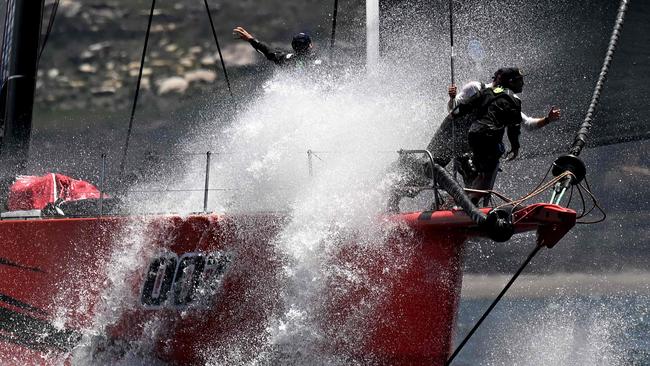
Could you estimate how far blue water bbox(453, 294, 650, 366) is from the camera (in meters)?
6.55

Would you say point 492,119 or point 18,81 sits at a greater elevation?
point 492,119

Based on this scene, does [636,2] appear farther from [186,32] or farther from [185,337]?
[186,32]

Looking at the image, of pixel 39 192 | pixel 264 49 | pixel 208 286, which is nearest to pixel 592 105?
pixel 208 286

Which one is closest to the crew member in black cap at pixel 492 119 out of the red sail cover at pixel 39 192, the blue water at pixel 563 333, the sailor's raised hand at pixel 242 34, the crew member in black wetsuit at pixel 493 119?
the crew member in black wetsuit at pixel 493 119

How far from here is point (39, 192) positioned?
5.94 meters

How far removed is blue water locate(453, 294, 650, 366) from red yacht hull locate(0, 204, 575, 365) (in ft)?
6.92

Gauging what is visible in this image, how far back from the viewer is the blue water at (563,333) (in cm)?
655

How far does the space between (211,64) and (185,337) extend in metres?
7.73

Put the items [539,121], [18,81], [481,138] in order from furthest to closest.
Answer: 1. [18,81]
2. [539,121]
3. [481,138]

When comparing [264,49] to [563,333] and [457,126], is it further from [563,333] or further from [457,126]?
[563,333]

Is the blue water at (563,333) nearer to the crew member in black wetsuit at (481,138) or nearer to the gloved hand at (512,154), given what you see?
the gloved hand at (512,154)

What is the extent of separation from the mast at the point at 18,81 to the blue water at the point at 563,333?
3340 millimetres

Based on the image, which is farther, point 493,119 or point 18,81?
point 18,81

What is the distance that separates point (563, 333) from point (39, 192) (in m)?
3.95
